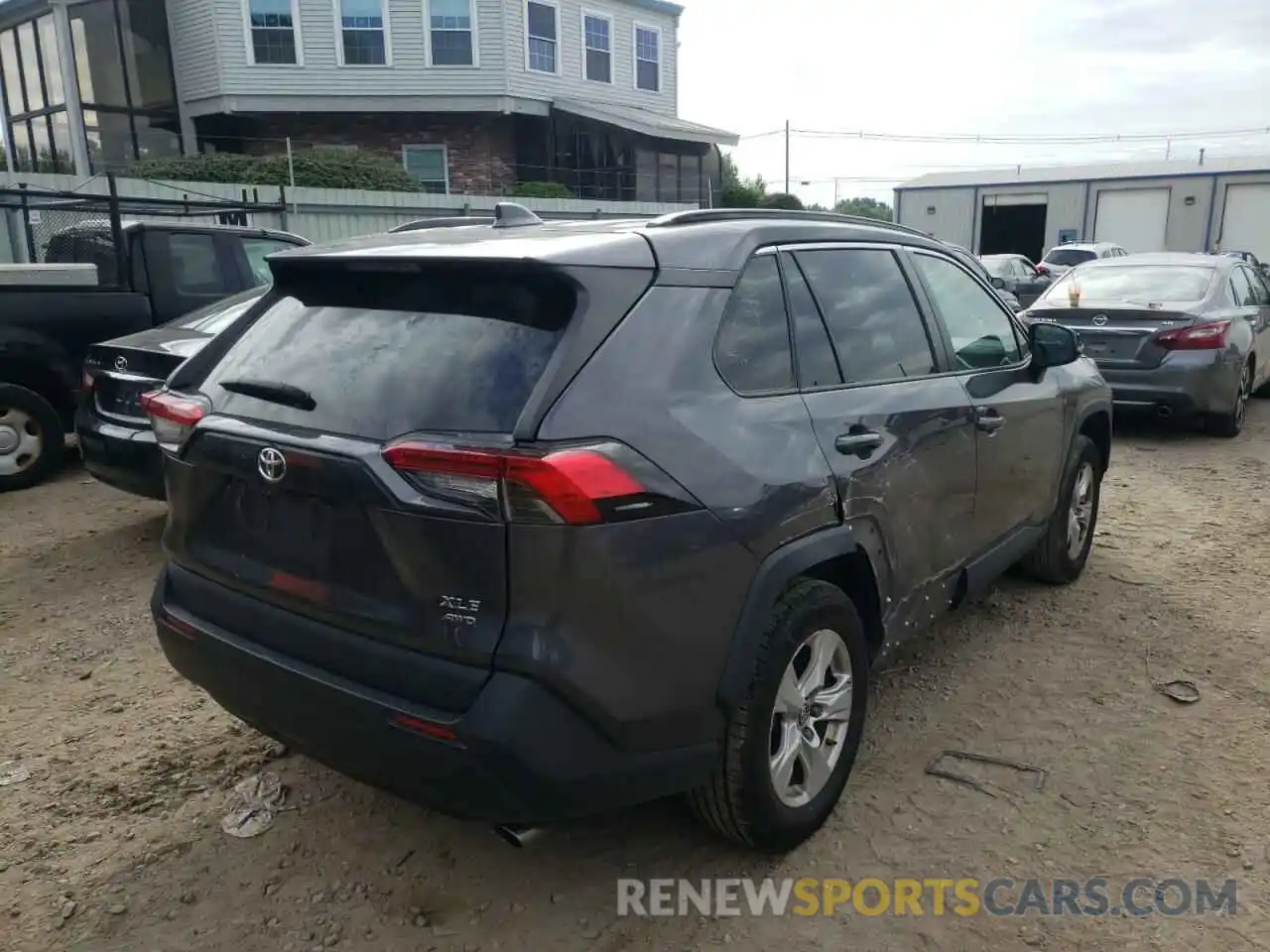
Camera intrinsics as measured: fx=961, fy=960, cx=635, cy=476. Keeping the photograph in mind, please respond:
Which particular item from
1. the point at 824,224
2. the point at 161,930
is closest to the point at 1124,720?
the point at 824,224

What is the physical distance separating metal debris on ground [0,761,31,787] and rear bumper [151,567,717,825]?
4.35 ft

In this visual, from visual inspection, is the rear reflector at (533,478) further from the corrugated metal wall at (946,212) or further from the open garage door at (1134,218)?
the open garage door at (1134,218)

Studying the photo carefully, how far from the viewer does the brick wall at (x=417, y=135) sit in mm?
23219

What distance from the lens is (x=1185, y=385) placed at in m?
7.95

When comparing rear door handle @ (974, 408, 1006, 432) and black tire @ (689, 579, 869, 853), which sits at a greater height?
rear door handle @ (974, 408, 1006, 432)

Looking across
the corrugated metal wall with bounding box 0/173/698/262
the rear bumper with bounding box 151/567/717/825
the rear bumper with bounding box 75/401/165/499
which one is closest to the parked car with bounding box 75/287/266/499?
the rear bumper with bounding box 75/401/165/499

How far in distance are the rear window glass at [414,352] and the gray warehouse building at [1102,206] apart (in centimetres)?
3555

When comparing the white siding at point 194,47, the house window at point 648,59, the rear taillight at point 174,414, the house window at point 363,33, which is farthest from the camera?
the house window at point 648,59

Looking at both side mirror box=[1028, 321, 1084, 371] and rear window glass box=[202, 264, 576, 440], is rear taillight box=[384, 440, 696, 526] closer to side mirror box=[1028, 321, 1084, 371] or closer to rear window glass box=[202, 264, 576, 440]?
rear window glass box=[202, 264, 576, 440]

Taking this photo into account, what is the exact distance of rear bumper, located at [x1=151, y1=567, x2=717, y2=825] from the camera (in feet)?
6.81

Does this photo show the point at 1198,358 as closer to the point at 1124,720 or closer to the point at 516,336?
the point at 1124,720

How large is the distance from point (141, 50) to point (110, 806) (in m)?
24.7

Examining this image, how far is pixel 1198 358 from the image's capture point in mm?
7965

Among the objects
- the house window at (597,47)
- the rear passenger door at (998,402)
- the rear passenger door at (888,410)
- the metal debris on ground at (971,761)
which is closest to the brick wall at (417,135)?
the house window at (597,47)
